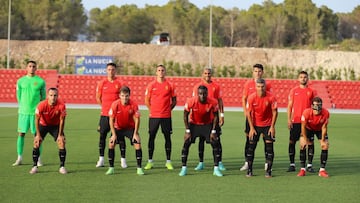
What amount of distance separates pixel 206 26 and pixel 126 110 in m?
77.4

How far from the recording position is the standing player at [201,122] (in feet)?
37.1

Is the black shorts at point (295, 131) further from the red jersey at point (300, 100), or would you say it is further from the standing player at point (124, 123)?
the standing player at point (124, 123)

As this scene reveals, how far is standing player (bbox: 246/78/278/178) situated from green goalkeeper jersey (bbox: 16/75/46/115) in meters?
4.20

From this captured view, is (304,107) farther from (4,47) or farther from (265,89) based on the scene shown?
(4,47)

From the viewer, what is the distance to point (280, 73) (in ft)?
192

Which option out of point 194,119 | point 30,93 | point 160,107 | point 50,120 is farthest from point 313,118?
point 30,93

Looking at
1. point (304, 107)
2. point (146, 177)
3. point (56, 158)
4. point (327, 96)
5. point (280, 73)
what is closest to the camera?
point (146, 177)

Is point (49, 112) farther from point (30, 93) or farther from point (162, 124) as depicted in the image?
point (162, 124)

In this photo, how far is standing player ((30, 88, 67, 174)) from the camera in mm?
11273

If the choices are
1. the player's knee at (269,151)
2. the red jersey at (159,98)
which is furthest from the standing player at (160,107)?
the player's knee at (269,151)

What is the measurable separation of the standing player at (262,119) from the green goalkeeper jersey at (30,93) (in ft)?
13.8

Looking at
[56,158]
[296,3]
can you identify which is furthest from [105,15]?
[56,158]

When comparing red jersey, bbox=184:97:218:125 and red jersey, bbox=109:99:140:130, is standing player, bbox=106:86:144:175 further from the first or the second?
red jersey, bbox=184:97:218:125

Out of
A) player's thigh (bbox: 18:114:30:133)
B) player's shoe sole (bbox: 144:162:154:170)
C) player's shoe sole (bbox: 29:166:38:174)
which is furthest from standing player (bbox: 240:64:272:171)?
player's thigh (bbox: 18:114:30:133)
